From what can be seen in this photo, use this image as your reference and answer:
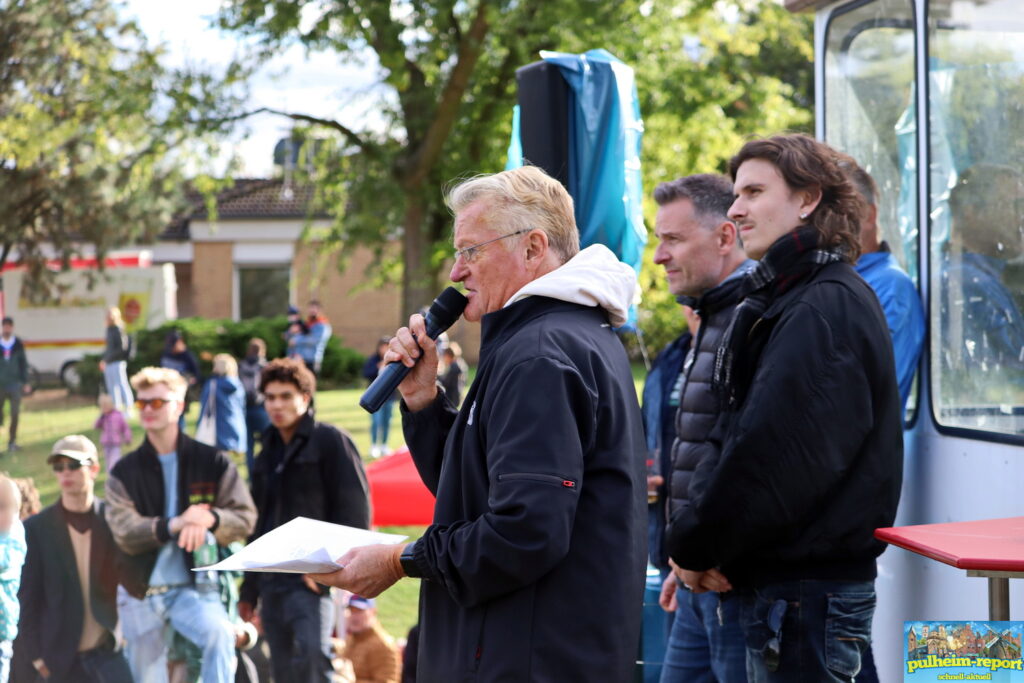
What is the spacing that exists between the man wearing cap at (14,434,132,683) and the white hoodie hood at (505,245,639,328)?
10.7 feet

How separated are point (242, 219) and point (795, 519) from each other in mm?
39366

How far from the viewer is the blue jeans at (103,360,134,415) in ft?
65.5

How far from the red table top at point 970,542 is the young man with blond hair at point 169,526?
375 centimetres

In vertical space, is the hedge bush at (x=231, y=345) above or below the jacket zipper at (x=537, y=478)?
above

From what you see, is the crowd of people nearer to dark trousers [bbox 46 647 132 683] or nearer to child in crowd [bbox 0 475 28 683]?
child in crowd [bbox 0 475 28 683]

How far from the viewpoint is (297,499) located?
236 inches

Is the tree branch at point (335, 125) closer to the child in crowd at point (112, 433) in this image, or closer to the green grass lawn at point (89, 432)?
the green grass lawn at point (89, 432)

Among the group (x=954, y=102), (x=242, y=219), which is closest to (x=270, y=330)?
(x=242, y=219)

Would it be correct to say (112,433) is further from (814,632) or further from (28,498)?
(814,632)

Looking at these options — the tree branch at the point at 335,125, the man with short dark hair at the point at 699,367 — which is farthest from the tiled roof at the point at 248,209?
the man with short dark hair at the point at 699,367

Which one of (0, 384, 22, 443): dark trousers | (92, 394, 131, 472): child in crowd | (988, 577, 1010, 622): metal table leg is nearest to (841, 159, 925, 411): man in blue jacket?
(988, 577, 1010, 622): metal table leg

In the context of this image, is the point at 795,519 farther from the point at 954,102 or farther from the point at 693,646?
the point at 954,102

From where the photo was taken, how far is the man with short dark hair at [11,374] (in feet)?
57.8

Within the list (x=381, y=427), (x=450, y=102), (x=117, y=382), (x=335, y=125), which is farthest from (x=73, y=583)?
(x=335, y=125)
